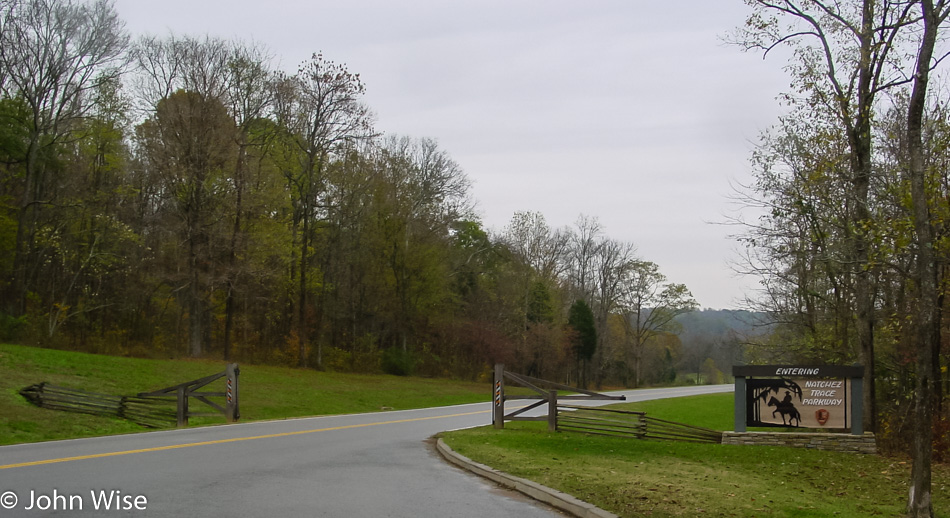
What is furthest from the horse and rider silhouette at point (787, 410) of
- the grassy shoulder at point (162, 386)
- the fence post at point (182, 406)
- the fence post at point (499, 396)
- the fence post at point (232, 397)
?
the grassy shoulder at point (162, 386)

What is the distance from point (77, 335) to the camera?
40.1 m

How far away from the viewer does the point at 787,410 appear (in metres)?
18.7

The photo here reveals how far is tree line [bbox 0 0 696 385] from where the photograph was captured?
3766 cm

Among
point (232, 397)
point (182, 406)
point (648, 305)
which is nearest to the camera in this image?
point (182, 406)

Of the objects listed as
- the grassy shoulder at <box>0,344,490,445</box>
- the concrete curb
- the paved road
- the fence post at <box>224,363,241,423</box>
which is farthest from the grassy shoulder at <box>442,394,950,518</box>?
the grassy shoulder at <box>0,344,490,445</box>

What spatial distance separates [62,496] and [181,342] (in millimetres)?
39525

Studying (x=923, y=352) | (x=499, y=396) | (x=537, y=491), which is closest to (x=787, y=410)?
(x=499, y=396)

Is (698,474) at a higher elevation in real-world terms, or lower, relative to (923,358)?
lower

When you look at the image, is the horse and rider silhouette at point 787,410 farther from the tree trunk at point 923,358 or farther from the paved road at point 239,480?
the paved road at point 239,480

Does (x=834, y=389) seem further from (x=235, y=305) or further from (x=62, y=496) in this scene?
(x=235, y=305)

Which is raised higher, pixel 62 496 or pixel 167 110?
pixel 167 110

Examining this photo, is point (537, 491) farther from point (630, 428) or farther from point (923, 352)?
point (630, 428)

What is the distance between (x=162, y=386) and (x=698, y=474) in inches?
908

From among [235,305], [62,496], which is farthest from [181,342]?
[62,496]
